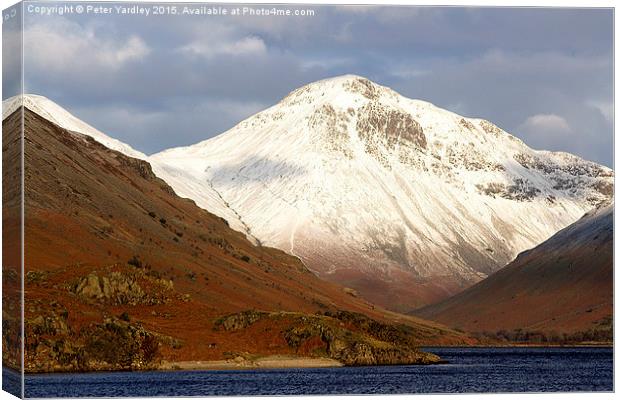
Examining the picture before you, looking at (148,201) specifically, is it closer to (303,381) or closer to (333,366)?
(333,366)

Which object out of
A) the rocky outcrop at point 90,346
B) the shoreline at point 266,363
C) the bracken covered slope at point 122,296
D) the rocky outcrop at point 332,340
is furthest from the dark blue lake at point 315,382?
the rocky outcrop at point 332,340

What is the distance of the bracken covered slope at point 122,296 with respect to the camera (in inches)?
3834

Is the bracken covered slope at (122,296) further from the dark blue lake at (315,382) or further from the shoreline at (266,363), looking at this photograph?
the dark blue lake at (315,382)

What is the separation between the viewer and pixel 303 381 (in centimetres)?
9556

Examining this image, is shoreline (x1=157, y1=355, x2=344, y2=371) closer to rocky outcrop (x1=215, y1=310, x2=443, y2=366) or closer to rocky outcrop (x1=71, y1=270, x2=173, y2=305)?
rocky outcrop (x1=215, y1=310, x2=443, y2=366)

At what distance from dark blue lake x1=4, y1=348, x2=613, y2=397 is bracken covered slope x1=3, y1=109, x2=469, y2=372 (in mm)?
2819

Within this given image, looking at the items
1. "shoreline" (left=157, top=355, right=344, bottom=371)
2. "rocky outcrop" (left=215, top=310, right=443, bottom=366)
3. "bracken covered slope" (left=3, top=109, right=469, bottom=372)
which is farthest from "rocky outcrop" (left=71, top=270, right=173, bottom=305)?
"shoreline" (left=157, top=355, right=344, bottom=371)

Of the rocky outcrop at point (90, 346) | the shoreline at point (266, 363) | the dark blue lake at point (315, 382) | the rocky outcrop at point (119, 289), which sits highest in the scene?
the rocky outcrop at point (119, 289)

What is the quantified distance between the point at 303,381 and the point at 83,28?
27.8 meters

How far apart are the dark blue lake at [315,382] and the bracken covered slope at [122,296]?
2819mm

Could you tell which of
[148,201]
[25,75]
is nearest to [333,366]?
[25,75]

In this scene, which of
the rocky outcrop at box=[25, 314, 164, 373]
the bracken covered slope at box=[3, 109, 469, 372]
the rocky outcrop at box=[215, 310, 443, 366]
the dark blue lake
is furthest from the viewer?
the rocky outcrop at box=[215, 310, 443, 366]

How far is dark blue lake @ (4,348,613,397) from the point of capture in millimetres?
84062

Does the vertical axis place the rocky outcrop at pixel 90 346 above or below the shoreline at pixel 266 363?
above
